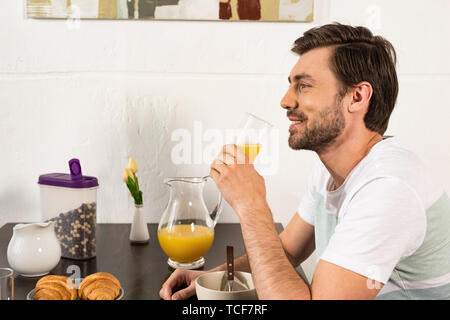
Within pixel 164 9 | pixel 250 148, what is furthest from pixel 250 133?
pixel 164 9

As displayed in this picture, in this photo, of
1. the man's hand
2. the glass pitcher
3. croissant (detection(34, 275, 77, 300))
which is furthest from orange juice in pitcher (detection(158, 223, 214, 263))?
croissant (detection(34, 275, 77, 300))

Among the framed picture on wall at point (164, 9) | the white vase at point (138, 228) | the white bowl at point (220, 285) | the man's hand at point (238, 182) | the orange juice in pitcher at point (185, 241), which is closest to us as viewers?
the white bowl at point (220, 285)

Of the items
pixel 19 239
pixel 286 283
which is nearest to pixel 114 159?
pixel 19 239

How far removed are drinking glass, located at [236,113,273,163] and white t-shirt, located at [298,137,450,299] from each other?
0.69 feet

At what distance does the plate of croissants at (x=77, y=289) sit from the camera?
810 millimetres

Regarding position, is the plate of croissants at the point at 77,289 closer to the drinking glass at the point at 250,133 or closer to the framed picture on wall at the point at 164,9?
the drinking glass at the point at 250,133

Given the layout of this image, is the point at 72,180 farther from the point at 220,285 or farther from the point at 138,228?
the point at 220,285

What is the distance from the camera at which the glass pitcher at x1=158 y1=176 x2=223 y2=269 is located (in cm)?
102

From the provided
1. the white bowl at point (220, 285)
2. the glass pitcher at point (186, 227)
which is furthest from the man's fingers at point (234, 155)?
the white bowl at point (220, 285)

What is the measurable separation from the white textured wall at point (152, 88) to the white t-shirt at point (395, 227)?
0.63 meters

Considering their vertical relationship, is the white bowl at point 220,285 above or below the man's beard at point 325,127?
below

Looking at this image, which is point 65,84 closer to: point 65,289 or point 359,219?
point 65,289

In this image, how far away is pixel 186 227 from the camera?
1034 mm
